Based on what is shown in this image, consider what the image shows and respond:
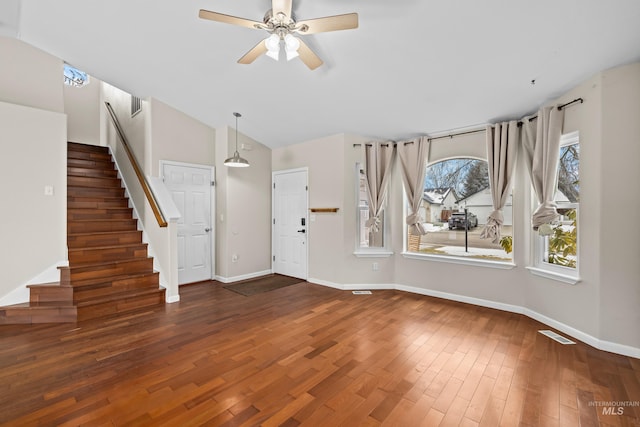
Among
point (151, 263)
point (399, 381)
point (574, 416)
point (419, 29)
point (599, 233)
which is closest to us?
point (574, 416)

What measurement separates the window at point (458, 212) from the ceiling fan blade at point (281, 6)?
3229 mm

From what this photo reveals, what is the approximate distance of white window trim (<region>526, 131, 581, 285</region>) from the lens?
2992mm

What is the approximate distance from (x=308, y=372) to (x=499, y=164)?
3412mm

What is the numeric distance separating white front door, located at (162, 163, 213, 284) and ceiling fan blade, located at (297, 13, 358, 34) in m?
3.67

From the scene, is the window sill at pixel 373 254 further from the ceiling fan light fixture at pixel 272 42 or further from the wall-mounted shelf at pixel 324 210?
the ceiling fan light fixture at pixel 272 42

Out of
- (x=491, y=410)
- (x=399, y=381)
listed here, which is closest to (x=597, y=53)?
(x=491, y=410)

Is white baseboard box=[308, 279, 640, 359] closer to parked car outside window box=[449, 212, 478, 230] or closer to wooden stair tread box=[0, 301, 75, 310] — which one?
parked car outside window box=[449, 212, 478, 230]

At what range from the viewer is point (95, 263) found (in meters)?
3.99

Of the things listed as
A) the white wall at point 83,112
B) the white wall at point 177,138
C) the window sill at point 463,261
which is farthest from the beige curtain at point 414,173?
the white wall at point 83,112

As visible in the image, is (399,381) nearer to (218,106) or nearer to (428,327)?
(428,327)

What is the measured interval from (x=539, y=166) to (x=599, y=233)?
0.92 m

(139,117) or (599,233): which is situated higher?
(139,117)

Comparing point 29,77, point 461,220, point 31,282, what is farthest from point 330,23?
point 31,282

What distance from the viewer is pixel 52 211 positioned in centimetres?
378
